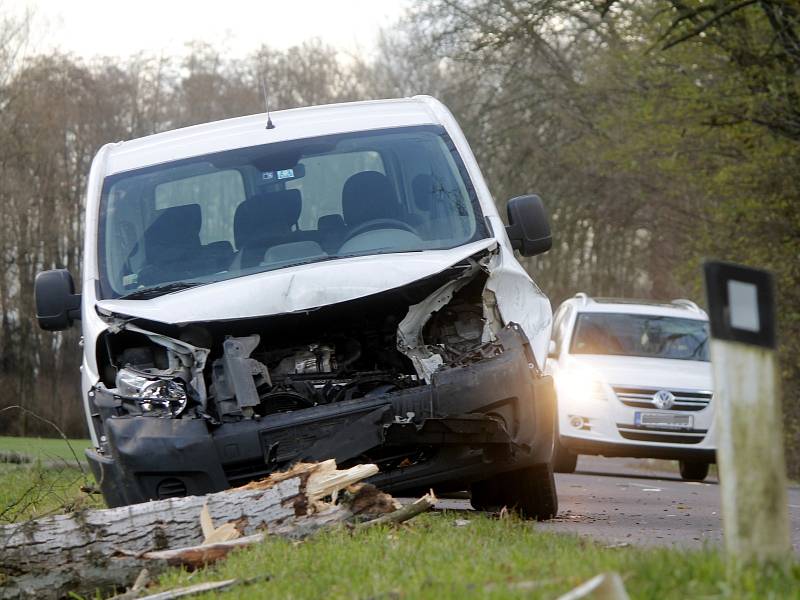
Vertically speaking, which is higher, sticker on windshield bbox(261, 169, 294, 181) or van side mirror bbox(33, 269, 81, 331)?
sticker on windshield bbox(261, 169, 294, 181)

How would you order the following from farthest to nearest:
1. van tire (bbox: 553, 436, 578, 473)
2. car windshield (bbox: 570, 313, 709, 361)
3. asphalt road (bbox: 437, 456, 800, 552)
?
car windshield (bbox: 570, 313, 709, 361) → van tire (bbox: 553, 436, 578, 473) → asphalt road (bbox: 437, 456, 800, 552)

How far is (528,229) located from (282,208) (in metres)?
1.43

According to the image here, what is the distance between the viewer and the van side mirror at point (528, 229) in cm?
909

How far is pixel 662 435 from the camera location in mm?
16453

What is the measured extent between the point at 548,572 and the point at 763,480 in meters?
0.75

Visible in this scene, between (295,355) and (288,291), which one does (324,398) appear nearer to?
(295,355)

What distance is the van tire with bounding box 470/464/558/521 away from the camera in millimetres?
8812

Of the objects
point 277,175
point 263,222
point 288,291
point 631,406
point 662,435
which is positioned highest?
point 277,175

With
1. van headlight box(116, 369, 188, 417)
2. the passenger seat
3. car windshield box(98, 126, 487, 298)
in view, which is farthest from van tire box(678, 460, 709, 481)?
van headlight box(116, 369, 188, 417)

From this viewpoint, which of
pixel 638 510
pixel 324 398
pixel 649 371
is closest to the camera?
pixel 324 398

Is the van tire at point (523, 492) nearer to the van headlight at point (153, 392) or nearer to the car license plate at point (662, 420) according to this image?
the van headlight at point (153, 392)

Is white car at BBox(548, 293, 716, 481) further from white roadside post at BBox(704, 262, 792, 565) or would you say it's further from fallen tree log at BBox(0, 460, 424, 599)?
white roadside post at BBox(704, 262, 792, 565)

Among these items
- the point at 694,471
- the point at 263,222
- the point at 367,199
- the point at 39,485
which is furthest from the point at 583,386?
the point at 263,222

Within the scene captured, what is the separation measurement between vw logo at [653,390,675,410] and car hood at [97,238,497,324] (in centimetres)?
867
